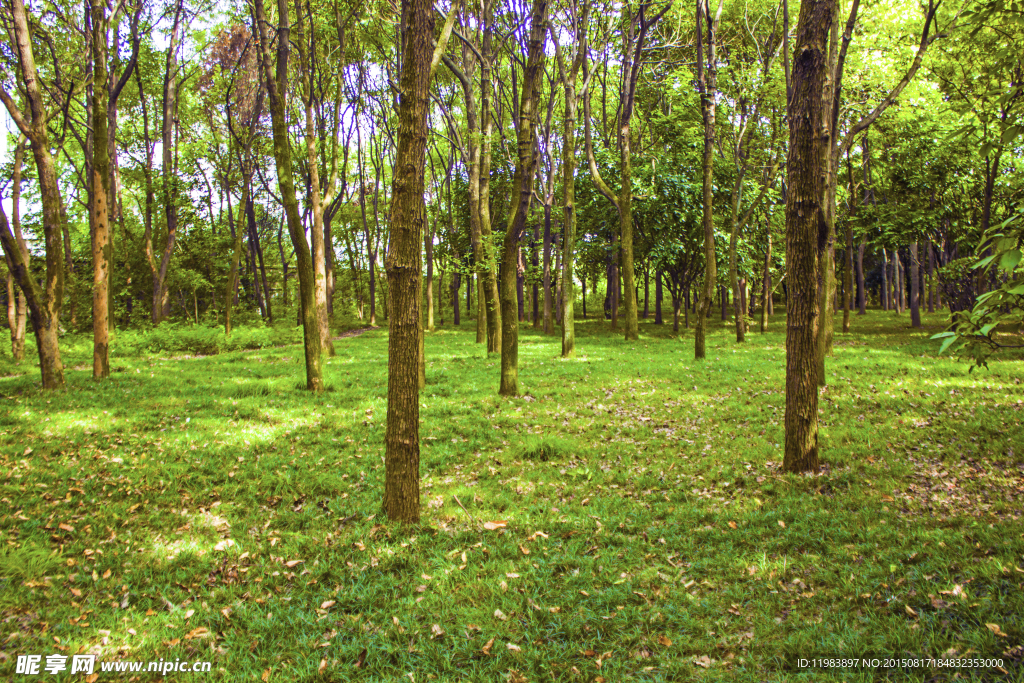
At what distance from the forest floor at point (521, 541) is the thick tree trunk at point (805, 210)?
1.02 metres

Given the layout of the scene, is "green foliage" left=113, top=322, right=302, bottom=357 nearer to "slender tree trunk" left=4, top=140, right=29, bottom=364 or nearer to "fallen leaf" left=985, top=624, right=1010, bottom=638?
"slender tree trunk" left=4, top=140, right=29, bottom=364

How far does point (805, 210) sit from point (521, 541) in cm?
562

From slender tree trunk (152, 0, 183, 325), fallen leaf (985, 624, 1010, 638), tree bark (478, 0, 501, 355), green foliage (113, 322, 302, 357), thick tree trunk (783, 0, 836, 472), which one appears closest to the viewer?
fallen leaf (985, 624, 1010, 638)

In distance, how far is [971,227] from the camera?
80.4ft

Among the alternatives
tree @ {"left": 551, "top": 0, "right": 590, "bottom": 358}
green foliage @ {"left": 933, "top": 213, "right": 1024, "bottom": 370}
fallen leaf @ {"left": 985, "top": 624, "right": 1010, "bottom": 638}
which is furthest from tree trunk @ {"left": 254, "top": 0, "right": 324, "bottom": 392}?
fallen leaf @ {"left": 985, "top": 624, "right": 1010, "bottom": 638}

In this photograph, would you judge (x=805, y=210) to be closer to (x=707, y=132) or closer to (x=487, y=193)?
(x=487, y=193)

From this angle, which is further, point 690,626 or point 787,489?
point 787,489

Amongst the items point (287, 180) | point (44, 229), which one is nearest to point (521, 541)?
point (287, 180)

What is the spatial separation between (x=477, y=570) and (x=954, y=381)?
1316cm

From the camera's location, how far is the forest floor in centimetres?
410

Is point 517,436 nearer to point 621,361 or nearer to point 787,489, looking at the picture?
point 787,489

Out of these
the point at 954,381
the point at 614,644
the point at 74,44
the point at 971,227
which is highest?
the point at 74,44

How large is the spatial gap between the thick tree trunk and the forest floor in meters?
1.02

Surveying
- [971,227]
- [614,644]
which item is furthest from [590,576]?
[971,227]
